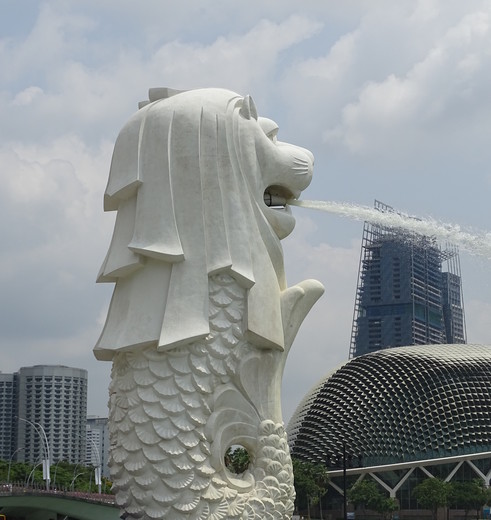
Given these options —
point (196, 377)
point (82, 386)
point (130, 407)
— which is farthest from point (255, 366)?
point (82, 386)

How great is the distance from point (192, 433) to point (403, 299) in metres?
102

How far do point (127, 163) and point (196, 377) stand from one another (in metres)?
3.20

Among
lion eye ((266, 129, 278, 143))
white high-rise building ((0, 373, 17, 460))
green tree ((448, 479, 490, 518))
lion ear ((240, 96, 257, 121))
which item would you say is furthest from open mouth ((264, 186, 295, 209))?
white high-rise building ((0, 373, 17, 460))

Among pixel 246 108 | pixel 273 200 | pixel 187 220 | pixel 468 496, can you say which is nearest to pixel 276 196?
pixel 273 200

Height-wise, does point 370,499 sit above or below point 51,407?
below

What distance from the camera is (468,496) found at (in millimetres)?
50188

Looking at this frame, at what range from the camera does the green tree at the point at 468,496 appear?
50.3m

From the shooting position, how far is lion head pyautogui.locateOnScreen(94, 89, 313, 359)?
13.4 m

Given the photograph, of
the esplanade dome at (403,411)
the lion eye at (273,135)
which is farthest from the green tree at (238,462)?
the esplanade dome at (403,411)

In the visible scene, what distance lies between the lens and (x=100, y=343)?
45.3ft

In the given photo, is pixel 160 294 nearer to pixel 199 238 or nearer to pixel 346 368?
pixel 199 238

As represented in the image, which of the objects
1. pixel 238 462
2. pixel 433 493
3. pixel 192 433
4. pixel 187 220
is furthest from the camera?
pixel 433 493

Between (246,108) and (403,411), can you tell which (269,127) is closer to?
(246,108)

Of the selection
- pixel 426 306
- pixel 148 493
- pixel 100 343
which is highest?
pixel 426 306
